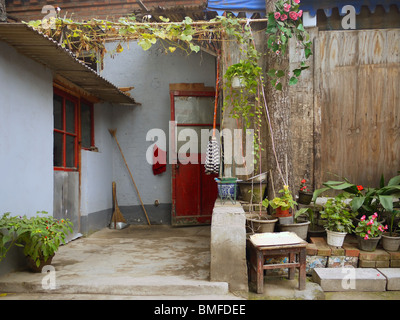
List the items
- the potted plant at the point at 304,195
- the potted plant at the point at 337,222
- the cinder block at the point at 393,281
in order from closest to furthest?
1. the cinder block at the point at 393,281
2. the potted plant at the point at 337,222
3. the potted plant at the point at 304,195

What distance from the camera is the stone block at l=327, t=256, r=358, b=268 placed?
3.90 metres

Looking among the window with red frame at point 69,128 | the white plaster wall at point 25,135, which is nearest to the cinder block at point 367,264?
the white plaster wall at point 25,135

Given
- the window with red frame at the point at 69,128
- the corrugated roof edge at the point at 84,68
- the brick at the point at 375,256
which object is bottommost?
the brick at the point at 375,256

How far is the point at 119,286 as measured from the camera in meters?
3.44

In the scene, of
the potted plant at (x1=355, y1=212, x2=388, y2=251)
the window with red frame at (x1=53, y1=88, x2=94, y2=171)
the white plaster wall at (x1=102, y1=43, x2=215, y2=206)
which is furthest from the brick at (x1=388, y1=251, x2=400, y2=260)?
the window with red frame at (x1=53, y1=88, x2=94, y2=171)

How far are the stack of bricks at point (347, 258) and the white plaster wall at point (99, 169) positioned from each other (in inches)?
163

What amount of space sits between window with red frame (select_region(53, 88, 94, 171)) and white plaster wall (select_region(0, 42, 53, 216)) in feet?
1.78

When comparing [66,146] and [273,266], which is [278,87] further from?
[66,146]

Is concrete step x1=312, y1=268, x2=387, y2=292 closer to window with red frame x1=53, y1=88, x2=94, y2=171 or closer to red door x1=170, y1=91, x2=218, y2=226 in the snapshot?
red door x1=170, y1=91, x2=218, y2=226

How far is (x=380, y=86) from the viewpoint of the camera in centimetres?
477

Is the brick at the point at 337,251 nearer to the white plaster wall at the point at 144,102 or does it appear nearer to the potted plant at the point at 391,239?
the potted plant at the point at 391,239

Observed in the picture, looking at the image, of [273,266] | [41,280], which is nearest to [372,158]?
[273,266]

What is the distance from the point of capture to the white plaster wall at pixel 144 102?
7285 mm

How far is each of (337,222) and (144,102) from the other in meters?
4.96
